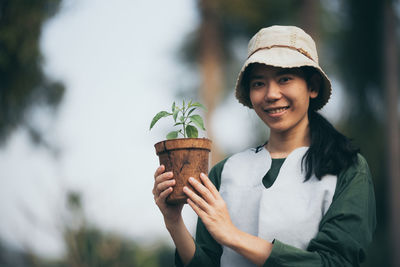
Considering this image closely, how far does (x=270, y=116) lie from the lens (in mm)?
2090

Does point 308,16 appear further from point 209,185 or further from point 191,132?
point 209,185

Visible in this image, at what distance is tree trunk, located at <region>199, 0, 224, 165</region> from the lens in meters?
9.59

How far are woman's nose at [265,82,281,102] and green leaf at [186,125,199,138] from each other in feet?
1.20

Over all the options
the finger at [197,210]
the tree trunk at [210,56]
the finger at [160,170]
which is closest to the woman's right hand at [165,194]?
the finger at [160,170]

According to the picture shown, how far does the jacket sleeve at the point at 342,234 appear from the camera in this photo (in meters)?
1.75

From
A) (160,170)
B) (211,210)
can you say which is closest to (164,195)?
(160,170)

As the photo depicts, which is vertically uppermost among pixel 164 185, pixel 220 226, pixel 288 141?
pixel 288 141

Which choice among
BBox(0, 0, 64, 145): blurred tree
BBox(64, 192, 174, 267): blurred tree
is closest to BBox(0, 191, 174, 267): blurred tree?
BBox(64, 192, 174, 267): blurred tree

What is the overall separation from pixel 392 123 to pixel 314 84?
8793 mm

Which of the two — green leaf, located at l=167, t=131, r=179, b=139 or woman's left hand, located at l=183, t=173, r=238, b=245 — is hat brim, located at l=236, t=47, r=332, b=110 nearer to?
green leaf, located at l=167, t=131, r=179, b=139

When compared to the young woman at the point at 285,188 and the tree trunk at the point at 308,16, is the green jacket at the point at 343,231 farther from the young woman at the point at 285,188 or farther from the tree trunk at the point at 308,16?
the tree trunk at the point at 308,16

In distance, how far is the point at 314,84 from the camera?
7.16ft

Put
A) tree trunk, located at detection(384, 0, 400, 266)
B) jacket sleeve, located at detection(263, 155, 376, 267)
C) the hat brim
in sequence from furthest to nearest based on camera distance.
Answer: tree trunk, located at detection(384, 0, 400, 266)
the hat brim
jacket sleeve, located at detection(263, 155, 376, 267)

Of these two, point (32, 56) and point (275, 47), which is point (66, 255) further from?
point (275, 47)
